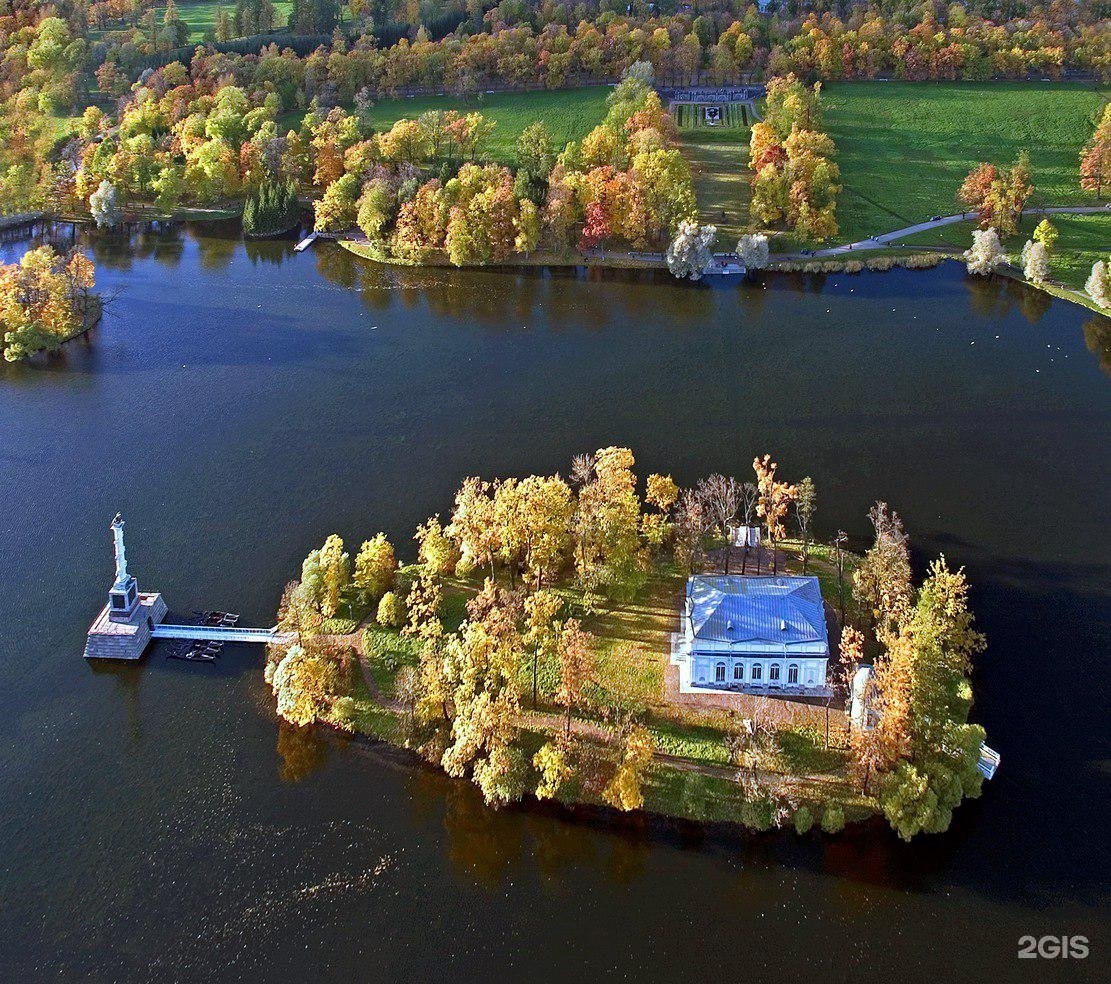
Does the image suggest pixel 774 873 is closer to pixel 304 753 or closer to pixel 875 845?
pixel 875 845

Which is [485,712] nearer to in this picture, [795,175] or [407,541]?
[407,541]

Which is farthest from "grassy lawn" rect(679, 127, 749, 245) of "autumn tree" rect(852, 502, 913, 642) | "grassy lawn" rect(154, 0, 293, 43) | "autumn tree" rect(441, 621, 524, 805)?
"grassy lawn" rect(154, 0, 293, 43)

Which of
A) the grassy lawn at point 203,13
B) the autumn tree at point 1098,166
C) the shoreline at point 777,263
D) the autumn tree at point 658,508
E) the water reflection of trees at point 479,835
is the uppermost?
the grassy lawn at point 203,13

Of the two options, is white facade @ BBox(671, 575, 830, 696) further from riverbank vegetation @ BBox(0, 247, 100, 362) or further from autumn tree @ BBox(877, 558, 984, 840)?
riverbank vegetation @ BBox(0, 247, 100, 362)

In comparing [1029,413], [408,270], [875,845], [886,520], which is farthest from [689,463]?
[408,270]

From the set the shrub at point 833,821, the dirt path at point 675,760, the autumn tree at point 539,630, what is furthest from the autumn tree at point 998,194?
the shrub at point 833,821

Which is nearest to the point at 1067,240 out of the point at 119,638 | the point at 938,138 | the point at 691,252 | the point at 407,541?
the point at 938,138

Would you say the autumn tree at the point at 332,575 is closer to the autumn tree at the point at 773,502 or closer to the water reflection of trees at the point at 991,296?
the autumn tree at the point at 773,502
